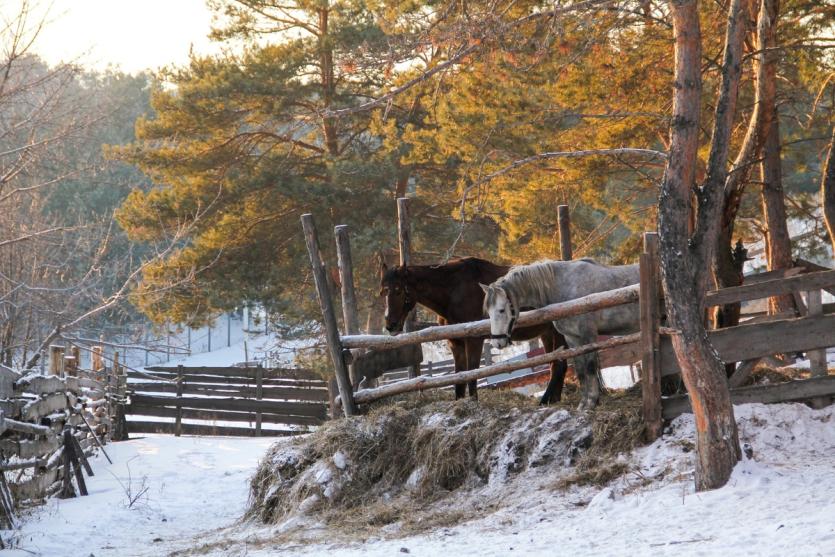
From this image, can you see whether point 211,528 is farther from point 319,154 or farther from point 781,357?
point 319,154

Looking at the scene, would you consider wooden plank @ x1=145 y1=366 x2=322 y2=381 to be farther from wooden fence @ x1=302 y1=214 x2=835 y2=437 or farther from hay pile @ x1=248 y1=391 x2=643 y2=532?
wooden fence @ x1=302 y1=214 x2=835 y2=437

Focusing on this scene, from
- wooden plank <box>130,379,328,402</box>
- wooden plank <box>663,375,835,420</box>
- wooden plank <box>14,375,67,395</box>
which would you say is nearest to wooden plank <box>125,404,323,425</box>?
wooden plank <box>130,379,328,402</box>

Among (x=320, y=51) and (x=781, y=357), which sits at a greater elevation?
(x=320, y=51)

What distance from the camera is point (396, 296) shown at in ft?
31.8

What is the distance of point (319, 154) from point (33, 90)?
10415 millimetres

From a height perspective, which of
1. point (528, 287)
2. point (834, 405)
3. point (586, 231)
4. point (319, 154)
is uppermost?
point (319, 154)

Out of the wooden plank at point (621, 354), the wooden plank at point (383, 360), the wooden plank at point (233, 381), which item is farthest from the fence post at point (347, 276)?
the wooden plank at point (233, 381)

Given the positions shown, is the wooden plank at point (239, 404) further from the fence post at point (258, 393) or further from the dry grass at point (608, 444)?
the dry grass at point (608, 444)

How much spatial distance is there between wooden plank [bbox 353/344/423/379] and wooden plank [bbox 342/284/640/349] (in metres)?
0.59

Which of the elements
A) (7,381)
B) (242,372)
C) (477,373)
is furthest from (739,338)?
(242,372)

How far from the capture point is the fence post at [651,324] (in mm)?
7129

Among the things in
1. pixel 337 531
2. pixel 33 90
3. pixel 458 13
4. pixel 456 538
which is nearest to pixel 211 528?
pixel 337 531

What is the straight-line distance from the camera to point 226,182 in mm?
19156

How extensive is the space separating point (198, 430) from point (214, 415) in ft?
1.55
